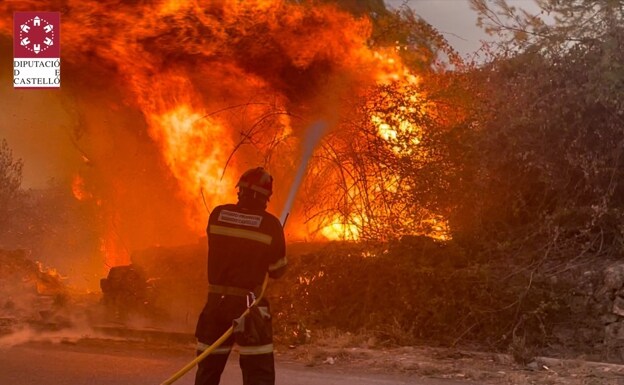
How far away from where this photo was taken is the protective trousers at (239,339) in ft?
15.3

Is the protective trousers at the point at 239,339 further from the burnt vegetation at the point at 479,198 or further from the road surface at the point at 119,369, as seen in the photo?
the burnt vegetation at the point at 479,198

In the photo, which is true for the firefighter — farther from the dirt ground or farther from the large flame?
the large flame

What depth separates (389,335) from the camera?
10.4 metres

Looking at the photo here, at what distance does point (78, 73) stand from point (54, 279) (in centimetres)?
639

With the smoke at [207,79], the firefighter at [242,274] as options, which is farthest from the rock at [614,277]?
the firefighter at [242,274]

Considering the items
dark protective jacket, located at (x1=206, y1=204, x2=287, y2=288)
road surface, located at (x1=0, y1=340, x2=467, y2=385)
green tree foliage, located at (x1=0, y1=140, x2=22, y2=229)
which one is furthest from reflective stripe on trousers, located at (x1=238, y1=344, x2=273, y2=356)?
green tree foliage, located at (x1=0, y1=140, x2=22, y2=229)

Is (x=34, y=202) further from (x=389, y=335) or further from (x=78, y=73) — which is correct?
(x=389, y=335)

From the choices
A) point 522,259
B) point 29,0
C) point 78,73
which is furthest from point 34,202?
point 522,259

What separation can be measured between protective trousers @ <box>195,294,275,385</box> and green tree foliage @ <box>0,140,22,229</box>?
85.4 feet

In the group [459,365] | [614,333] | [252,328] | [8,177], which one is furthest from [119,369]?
[8,177]

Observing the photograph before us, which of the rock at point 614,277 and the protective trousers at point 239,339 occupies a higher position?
the rock at point 614,277

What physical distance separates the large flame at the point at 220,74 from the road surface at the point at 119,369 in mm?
5439

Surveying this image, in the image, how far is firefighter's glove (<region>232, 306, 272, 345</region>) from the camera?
15.1 ft
